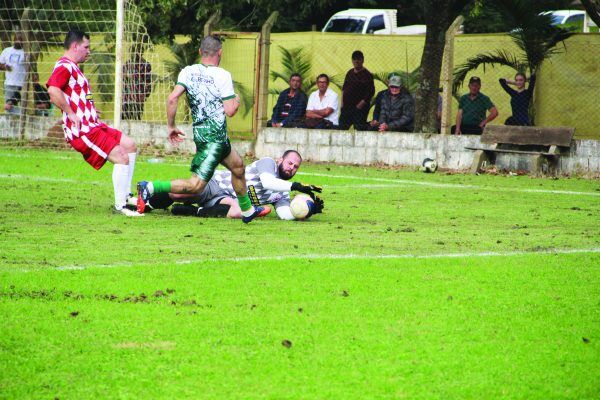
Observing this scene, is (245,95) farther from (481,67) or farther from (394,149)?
(481,67)

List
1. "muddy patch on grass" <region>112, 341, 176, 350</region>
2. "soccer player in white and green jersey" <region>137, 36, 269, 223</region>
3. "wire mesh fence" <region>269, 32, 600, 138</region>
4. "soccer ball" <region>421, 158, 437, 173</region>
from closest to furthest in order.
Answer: "muddy patch on grass" <region>112, 341, 176, 350</region>, "soccer player in white and green jersey" <region>137, 36, 269, 223</region>, "soccer ball" <region>421, 158, 437, 173</region>, "wire mesh fence" <region>269, 32, 600, 138</region>

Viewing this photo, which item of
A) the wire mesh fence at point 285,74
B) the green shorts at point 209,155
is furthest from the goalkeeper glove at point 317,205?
the wire mesh fence at point 285,74

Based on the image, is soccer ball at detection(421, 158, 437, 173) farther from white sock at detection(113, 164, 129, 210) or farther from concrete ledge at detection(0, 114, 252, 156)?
white sock at detection(113, 164, 129, 210)

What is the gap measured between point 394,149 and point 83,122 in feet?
32.8

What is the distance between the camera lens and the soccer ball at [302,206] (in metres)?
11.5

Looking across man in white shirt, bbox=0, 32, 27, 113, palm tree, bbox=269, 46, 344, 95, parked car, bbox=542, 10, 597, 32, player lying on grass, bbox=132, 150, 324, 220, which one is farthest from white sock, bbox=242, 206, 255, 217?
parked car, bbox=542, 10, 597, 32

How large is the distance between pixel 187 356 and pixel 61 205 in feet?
24.5

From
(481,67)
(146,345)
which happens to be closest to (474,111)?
(481,67)

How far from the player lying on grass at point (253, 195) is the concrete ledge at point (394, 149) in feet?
28.5

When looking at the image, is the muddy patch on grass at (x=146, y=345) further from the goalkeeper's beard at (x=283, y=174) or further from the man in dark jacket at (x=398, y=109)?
the man in dark jacket at (x=398, y=109)

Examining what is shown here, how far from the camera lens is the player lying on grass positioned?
11562 millimetres

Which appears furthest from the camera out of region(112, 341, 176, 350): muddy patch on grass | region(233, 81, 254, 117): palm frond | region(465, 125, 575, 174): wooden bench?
region(233, 81, 254, 117): palm frond

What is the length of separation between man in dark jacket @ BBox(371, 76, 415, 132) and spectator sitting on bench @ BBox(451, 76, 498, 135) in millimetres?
898

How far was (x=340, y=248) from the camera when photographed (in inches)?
363
